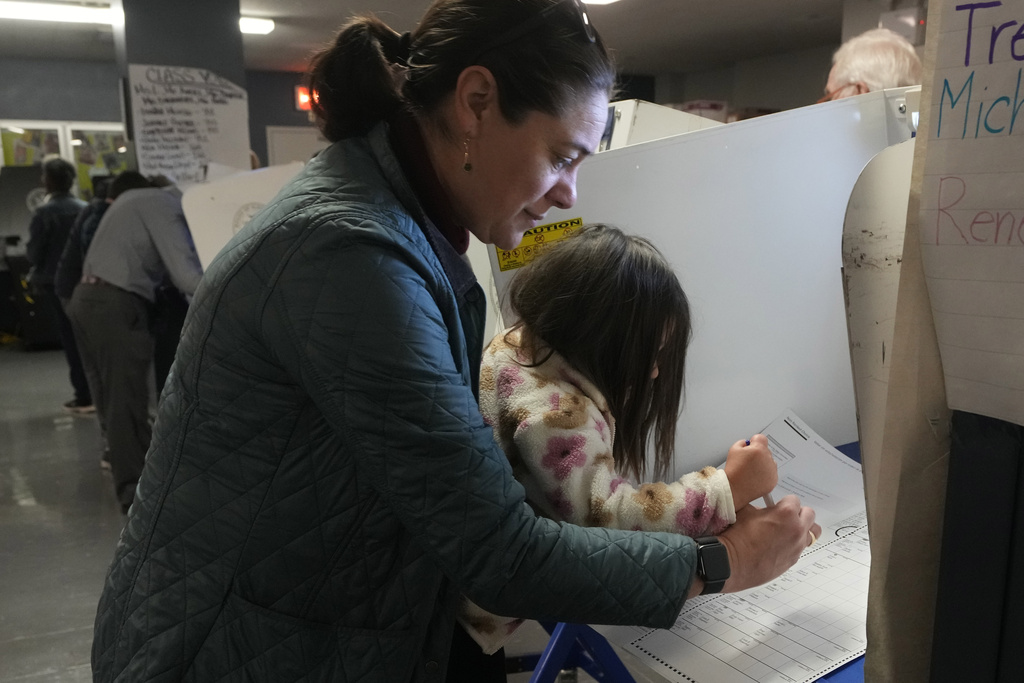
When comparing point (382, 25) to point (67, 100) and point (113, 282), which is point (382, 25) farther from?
point (67, 100)

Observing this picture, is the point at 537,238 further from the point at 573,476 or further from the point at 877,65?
the point at 877,65

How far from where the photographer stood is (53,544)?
9.87 feet

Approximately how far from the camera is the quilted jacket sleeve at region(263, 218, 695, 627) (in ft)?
1.95

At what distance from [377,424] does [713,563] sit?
1.08 feet

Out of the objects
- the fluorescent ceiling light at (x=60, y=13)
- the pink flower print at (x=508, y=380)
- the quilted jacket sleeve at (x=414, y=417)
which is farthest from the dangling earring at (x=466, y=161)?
the fluorescent ceiling light at (x=60, y=13)

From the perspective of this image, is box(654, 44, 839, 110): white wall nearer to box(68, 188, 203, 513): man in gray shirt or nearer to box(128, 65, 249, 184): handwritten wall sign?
box(128, 65, 249, 184): handwritten wall sign

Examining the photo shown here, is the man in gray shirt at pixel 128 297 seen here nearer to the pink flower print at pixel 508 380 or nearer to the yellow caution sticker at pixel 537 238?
the yellow caution sticker at pixel 537 238

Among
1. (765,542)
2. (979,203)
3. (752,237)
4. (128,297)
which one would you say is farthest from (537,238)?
(128,297)

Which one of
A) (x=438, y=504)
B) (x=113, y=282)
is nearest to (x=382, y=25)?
(x=438, y=504)

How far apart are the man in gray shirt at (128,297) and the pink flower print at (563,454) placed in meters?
2.44

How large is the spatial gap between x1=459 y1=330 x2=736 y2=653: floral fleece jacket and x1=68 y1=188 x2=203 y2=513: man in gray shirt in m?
2.39

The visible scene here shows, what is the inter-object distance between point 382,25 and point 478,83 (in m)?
0.15

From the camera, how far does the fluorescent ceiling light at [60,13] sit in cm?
559

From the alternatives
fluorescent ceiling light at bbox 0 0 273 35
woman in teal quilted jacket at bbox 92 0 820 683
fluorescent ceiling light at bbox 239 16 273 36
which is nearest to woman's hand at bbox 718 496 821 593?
woman in teal quilted jacket at bbox 92 0 820 683
